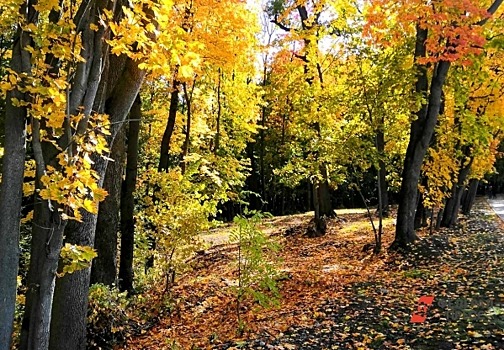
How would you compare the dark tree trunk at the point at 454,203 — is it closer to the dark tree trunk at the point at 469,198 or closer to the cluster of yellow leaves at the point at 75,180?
the dark tree trunk at the point at 469,198

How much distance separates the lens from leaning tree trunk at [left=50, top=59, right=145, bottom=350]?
4.06 m

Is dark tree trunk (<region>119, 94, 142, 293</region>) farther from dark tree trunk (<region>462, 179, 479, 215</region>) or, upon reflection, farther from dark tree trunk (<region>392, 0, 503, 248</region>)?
dark tree trunk (<region>462, 179, 479, 215</region>)

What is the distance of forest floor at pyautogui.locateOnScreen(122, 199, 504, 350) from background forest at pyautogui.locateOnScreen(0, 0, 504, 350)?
0.57 meters

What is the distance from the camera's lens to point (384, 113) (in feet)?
30.2

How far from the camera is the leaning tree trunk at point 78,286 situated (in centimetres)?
406

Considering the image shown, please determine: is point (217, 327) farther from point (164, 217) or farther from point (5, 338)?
point (5, 338)

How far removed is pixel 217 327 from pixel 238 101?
529 inches

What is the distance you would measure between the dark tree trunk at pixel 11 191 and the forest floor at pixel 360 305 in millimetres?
2626

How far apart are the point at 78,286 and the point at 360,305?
148 inches

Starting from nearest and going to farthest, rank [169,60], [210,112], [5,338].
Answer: [5,338] → [169,60] → [210,112]

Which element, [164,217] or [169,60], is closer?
[169,60]

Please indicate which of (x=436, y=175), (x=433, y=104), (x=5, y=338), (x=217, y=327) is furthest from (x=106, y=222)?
(x=436, y=175)

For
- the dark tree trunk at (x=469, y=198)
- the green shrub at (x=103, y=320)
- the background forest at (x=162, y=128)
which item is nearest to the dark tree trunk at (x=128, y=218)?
the background forest at (x=162, y=128)

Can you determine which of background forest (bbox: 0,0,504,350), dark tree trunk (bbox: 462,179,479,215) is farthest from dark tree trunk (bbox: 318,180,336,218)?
dark tree trunk (bbox: 462,179,479,215)
